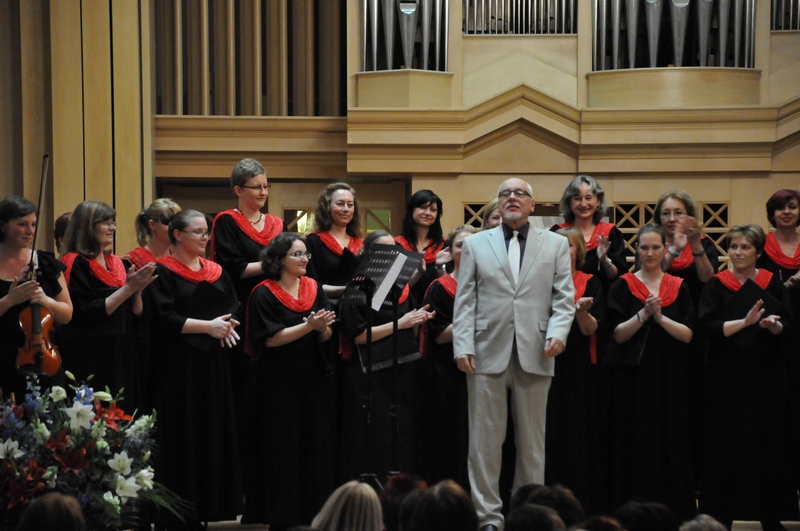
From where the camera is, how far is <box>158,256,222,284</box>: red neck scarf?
189 inches

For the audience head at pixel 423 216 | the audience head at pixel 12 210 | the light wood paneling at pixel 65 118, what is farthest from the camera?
the light wood paneling at pixel 65 118

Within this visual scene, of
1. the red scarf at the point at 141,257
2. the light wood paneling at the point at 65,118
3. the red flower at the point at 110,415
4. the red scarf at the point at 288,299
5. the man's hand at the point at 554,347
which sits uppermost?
the light wood paneling at the point at 65,118

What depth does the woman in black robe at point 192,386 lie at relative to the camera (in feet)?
15.5

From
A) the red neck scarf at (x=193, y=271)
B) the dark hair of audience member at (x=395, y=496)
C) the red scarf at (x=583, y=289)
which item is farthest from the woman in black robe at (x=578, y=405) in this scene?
the red neck scarf at (x=193, y=271)

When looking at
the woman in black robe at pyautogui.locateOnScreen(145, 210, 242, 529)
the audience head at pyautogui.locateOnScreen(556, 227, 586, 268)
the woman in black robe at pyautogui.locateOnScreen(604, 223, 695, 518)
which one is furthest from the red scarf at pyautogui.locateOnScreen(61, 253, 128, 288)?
the woman in black robe at pyautogui.locateOnScreen(604, 223, 695, 518)

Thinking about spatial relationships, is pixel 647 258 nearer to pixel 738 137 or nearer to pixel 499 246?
pixel 499 246

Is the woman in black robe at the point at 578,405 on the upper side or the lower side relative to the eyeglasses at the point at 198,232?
lower

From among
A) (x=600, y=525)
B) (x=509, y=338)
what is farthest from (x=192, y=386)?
(x=600, y=525)

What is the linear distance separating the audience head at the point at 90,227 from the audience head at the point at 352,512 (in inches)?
95.2

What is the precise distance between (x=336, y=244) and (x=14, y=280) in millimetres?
1614

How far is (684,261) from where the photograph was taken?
5363mm

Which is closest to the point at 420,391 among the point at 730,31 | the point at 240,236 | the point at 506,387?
the point at 506,387

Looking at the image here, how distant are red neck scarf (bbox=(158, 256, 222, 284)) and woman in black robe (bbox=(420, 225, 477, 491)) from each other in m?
1.06

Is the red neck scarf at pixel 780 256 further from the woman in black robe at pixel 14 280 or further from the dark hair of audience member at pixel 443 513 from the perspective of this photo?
the woman in black robe at pixel 14 280
